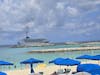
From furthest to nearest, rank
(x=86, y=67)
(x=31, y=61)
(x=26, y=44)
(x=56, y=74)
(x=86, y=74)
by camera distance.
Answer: (x=26, y=44), (x=31, y=61), (x=56, y=74), (x=86, y=67), (x=86, y=74)

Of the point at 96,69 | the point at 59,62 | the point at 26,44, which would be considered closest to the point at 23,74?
the point at 59,62

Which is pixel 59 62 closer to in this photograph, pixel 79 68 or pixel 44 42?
pixel 79 68

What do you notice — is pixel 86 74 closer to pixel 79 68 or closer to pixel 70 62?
pixel 79 68

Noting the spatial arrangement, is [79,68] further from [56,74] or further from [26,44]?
[26,44]

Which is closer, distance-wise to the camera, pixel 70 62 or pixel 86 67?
pixel 86 67

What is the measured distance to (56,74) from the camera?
2011cm

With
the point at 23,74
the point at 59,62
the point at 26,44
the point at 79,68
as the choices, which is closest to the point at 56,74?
the point at 59,62

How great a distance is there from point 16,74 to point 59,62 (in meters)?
5.55

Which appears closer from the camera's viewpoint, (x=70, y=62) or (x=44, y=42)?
(x=70, y=62)

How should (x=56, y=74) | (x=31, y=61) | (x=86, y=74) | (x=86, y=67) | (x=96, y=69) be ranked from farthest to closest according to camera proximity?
1. (x=31, y=61)
2. (x=56, y=74)
3. (x=86, y=67)
4. (x=96, y=69)
5. (x=86, y=74)

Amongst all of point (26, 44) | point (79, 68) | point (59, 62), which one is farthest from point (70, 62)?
point (26, 44)

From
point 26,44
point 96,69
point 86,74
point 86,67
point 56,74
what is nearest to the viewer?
point 86,74

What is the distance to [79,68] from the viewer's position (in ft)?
56.0

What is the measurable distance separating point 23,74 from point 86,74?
11.8 m
